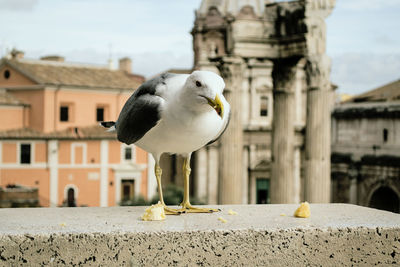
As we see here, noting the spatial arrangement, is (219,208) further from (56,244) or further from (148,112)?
(56,244)

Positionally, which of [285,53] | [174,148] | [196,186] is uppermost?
[285,53]

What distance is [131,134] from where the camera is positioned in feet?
17.3

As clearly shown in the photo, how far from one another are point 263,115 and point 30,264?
3662 cm

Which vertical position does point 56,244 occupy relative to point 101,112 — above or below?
below

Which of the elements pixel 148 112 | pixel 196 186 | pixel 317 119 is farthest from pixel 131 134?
pixel 196 186

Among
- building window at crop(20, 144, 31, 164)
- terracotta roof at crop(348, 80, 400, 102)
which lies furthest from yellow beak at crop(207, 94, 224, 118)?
building window at crop(20, 144, 31, 164)

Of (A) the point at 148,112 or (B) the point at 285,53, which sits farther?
(B) the point at 285,53

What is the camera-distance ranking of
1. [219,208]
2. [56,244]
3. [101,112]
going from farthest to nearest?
[101,112] → [219,208] → [56,244]

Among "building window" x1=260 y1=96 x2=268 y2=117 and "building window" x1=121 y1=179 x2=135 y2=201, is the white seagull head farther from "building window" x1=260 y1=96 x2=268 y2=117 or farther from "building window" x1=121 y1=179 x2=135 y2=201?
"building window" x1=121 y1=179 x2=135 y2=201

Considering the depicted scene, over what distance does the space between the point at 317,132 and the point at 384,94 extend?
23443mm

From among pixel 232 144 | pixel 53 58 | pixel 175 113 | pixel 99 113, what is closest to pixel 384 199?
pixel 232 144

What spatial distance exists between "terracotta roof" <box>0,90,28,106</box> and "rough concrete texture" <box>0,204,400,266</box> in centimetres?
3828

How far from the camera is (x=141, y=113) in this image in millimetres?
5129

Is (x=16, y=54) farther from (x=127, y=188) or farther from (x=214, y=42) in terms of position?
(x=214, y=42)
